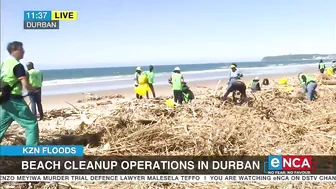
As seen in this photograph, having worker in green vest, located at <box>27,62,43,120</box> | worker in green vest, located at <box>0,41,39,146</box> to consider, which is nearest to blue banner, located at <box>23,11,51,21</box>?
worker in green vest, located at <box>0,41,39,146</box>

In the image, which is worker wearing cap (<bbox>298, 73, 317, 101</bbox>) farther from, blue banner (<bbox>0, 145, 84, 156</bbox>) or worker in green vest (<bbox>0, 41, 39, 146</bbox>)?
worker in green vest (<bbox>0, 41, 39, 146</bbox>)

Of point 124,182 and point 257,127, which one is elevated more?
point 257,127

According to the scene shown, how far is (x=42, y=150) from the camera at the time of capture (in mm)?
3389

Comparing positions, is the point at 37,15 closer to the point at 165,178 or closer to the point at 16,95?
the point at 16,95

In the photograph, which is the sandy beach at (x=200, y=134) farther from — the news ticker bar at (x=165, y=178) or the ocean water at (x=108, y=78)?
the ocean water at (x=108, y=78)

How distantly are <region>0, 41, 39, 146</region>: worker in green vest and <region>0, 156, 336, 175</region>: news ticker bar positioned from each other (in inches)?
13.6

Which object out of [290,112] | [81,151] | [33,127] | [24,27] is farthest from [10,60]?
[290,112]

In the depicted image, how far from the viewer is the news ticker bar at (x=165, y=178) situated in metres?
3.29

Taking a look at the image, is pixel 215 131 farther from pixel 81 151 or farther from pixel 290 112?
pixel 290 112

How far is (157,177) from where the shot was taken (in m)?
3.37

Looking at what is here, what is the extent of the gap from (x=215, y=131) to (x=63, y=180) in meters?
1.87

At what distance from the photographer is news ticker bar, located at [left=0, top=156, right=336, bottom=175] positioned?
10.9 feet
